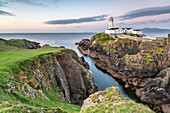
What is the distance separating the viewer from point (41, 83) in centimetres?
2098

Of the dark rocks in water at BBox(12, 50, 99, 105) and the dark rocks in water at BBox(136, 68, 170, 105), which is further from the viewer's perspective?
the dark rocks in water at BBox(136, 68, 170, 105)

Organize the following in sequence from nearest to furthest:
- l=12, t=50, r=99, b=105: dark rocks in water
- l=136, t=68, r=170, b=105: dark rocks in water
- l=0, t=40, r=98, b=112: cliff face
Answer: l=0, t=40, r=98, b=112: cliff face → l=12, t=50, r=99, b=105: dark rocks in water → l=136, t=68, r=170, b=105: dark rocks in water

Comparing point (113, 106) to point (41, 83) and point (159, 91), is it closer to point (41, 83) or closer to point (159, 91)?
point (41, 83)

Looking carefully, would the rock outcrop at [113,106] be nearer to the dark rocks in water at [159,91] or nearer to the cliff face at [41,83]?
the cliff face at [41,83]

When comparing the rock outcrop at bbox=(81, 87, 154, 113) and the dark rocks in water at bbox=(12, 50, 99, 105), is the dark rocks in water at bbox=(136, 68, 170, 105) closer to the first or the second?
the dark rocks in water at bbox=(12, 50, 99, 105)

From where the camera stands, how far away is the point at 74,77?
31.3 metres

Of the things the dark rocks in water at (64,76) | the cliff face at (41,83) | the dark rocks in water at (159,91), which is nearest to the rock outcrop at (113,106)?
the cliff face at (41,83)

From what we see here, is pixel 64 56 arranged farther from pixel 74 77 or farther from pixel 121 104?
pixel 121 104

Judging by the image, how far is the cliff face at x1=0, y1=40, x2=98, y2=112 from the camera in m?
12.6

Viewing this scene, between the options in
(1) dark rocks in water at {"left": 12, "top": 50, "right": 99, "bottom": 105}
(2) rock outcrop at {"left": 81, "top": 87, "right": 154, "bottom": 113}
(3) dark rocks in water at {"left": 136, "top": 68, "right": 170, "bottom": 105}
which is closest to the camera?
(2) rock outcrop at {"left": 81, "top": 87, "right": 154, "bottom": 113}

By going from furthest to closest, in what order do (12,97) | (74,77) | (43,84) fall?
1. (74,77)
2. (43,84)
3. (12,97)

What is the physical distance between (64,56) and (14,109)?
24.6 metres

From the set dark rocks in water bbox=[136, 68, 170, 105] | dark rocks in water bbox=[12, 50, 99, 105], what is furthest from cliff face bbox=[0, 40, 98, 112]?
dark rocks in water bbox=[136, 68, 170, 105]

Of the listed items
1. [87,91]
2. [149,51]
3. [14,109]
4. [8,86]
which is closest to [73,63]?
[87,91]
